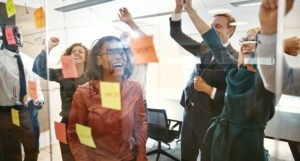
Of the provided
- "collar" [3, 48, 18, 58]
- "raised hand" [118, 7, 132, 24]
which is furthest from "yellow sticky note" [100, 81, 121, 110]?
"collar" [3, 48, 18, 58]

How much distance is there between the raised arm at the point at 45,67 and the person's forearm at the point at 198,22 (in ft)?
3.12

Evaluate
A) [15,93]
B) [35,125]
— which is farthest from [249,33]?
[15,93]

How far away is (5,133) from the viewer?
223cm

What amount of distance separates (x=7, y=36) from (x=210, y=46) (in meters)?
1.83

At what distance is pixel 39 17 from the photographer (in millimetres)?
1624

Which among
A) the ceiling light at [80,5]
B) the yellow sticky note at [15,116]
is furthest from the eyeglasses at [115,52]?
the yellow sticky note at [15,116]

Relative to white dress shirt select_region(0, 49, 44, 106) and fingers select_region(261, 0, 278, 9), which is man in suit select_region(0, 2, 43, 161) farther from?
fingers select_region(261, 0, 278, 9)

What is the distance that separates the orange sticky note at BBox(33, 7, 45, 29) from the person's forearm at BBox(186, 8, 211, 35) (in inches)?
43.4

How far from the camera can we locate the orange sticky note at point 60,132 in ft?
5.02

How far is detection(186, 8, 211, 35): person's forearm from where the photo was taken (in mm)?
916

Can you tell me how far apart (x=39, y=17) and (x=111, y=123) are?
3.09 feet

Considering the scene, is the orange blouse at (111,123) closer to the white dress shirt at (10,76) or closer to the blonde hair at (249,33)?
the blonde hair at (249,33)

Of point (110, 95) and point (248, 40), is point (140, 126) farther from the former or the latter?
point (248, 40)

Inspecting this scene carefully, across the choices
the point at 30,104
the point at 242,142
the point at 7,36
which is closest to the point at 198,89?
the point at 242,142
